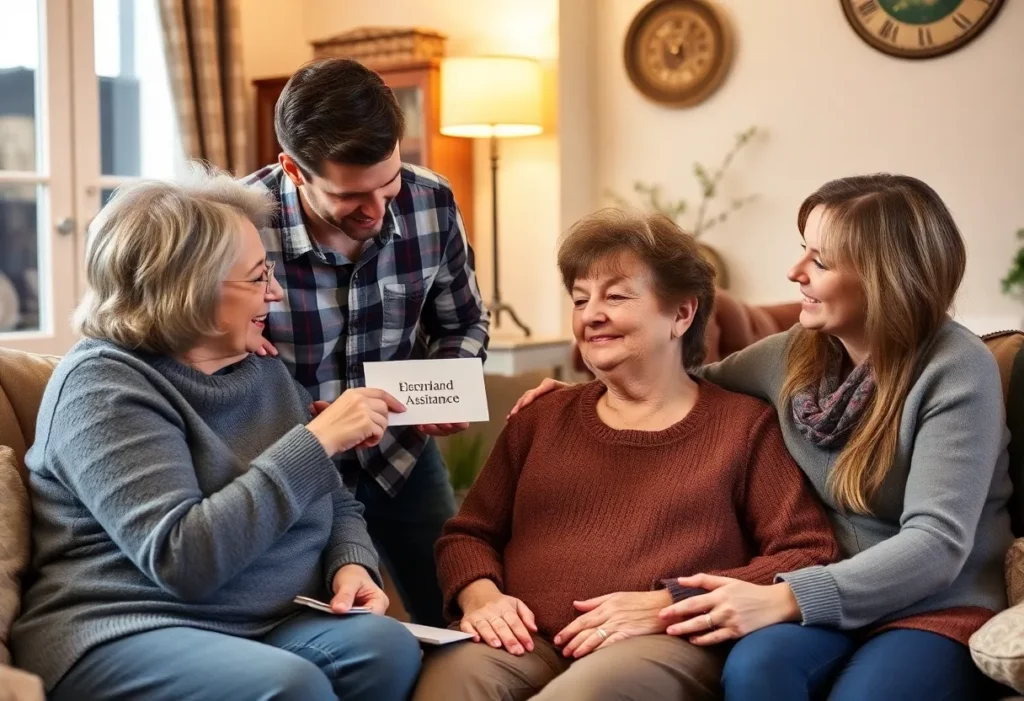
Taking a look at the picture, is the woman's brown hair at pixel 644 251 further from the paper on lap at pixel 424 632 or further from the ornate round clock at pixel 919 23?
the ornate round clock at pixel 919 23

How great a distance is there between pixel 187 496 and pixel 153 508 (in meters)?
0.05

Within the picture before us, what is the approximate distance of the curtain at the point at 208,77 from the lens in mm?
4426

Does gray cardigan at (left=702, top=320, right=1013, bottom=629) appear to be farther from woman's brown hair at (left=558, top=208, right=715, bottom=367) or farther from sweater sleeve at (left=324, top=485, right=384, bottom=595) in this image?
sweater sleeve at (left=324, top=485, right=384, bottom=595)

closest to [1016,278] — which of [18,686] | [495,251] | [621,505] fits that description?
[495,251]

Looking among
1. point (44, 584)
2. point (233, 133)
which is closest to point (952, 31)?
point (233, 133)

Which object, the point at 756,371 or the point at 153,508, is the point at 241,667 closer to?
the point at 153,508

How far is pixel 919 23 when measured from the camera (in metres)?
4.20

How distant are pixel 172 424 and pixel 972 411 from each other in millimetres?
1174

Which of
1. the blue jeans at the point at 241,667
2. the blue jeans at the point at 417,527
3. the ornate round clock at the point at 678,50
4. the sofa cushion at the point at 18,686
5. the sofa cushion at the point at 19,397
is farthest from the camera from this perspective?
the ornate round clock at the point at 678,50

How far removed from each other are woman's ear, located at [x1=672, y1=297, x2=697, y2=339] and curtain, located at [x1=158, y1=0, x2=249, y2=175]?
281 centimetres

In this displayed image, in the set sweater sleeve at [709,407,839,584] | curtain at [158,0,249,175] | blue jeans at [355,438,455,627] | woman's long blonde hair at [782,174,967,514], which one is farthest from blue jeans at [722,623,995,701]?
curtain at [158,0,249,175]

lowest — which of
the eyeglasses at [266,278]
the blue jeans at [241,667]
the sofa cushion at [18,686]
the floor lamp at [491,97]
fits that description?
the blue jeans at [241,667]

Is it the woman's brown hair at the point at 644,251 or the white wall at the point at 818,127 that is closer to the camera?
the woman's brown hair at the point at 644,251

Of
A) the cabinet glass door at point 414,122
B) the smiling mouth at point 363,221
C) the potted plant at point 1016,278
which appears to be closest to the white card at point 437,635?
the smiling mouth at point 363,221
